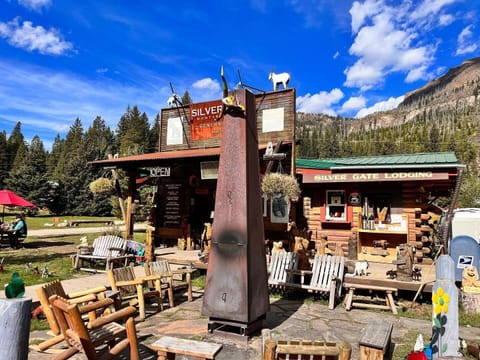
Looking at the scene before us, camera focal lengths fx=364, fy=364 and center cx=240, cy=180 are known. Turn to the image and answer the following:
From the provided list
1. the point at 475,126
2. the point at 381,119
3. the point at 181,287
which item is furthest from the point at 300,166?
the point at 381,119

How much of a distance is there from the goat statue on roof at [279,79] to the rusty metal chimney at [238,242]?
26.4 feet

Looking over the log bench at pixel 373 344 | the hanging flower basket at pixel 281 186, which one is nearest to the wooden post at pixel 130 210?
the hanging flower basket at pixel 281 186

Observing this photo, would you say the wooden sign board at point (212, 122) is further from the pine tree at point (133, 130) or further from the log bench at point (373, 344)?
the pine tree at point (133, 130)

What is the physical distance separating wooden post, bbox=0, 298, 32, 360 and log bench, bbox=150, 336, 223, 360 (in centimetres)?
146

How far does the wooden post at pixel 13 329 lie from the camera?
2.22m

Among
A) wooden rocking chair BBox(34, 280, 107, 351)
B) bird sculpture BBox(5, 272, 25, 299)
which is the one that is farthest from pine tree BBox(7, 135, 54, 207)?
bird sculpture BBox(5, 272, 25, 299)

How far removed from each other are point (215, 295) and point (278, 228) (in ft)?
25.8

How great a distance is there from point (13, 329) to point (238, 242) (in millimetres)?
3123

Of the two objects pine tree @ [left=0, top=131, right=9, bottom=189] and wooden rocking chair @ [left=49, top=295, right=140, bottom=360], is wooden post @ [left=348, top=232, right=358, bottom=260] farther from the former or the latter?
pine tree @ [left=0, top=131, right=9, bottom=189]

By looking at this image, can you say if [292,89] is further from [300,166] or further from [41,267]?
[41,267]

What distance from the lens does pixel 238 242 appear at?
5043mm

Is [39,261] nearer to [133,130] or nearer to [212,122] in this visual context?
[212,122]

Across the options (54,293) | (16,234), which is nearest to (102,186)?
(16,234)

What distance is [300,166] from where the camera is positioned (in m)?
13.9
